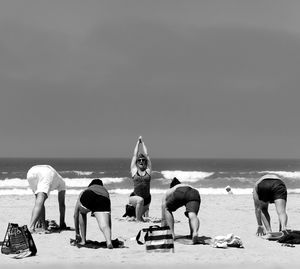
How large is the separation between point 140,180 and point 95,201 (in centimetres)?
332

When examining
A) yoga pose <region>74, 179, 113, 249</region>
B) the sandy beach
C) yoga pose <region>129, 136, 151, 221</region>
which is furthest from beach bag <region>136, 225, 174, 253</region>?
yoga pose <region>129, 136, 151, 221</region>

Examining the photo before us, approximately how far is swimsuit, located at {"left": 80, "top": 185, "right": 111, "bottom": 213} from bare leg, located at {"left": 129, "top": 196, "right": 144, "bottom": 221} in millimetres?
3134

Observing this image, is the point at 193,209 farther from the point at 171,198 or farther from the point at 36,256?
the point at 36,256

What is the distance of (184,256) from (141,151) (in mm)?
4756

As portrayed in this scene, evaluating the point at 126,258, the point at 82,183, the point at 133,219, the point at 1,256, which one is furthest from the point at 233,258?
the point at 82,183

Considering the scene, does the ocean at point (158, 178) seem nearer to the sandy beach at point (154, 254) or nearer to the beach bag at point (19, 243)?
the sandy beach at point (154, 254)

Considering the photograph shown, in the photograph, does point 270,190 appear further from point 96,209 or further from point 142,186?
point 96,209

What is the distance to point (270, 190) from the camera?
10.1 metres

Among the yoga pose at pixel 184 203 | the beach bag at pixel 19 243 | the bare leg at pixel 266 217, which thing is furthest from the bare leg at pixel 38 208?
the bare leg at pixel 266 217

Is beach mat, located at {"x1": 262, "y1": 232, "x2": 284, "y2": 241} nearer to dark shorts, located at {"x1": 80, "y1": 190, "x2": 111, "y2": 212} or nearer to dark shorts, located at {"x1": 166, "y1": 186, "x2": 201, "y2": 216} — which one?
dark shorts, located at {"x1": 166, "y1": 186, "x2": 201, "y2": 216}

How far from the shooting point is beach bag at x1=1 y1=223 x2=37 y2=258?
8.22 m

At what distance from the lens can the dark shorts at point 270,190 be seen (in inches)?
397

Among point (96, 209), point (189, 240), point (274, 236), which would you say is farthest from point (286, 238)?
point (96, 209)

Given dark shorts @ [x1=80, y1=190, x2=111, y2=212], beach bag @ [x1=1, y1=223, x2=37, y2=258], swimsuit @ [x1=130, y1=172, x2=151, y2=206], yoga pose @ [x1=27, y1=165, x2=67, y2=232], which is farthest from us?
→ swimsuit @ [x1=130, y1=172, x2=151, y2=206]
